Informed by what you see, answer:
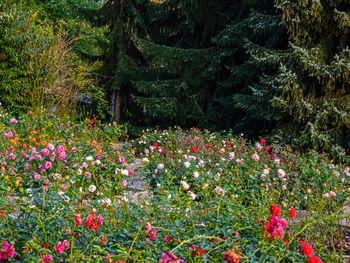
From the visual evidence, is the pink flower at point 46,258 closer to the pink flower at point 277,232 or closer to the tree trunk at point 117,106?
the pink flower at point 277,232

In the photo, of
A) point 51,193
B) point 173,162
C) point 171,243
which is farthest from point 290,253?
point 173,162

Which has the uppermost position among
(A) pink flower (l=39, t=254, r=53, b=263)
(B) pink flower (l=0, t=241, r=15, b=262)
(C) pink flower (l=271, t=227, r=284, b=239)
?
(C) pink flower (l=271, t=227, r=284, b=239)

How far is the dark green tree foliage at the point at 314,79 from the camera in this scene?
5762mm

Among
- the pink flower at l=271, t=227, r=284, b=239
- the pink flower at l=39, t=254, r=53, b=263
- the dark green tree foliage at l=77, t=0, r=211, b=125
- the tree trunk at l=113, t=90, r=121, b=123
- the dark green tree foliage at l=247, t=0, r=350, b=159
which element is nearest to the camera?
the pink flower at l=271, t=227, r=284, b=239

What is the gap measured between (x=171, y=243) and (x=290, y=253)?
0.65 meters

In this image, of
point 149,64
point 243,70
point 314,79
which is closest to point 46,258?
point 314,79

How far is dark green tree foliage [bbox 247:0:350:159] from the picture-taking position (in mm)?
5762

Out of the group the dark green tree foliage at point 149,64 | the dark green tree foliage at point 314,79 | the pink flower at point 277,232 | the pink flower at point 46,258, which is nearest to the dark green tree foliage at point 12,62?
the dark green tree foliage at point 149,64

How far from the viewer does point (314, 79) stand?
20.2 feet

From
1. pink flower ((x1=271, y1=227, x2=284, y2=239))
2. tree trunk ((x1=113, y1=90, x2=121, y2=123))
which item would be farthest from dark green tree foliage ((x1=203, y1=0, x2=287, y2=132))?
pink flower ((x1=271, y1=227, x2=284, y2=239))

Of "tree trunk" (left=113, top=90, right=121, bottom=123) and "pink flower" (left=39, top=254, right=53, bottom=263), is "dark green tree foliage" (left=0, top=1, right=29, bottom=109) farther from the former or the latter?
"pink flower" (left=39, top=254, right=53, bottom=263)

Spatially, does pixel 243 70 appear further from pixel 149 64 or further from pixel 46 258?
pixel 46 258

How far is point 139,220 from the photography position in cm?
212

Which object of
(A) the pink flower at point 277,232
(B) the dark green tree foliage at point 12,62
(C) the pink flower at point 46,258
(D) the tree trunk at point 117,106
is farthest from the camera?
(D) the tree trunk at point 117,106
